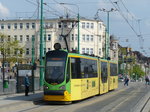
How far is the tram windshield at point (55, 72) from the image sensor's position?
20.3 meters

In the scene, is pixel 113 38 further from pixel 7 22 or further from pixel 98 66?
pixel 98 66

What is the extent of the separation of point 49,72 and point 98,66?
822 centimetres

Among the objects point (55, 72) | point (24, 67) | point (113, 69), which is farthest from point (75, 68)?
point (113, 69)

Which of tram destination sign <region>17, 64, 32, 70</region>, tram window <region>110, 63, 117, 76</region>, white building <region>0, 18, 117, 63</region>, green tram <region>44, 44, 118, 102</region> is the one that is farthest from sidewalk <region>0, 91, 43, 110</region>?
white building <region>0, 18, 117, 63</region>

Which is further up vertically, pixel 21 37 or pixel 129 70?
pixel 21 37

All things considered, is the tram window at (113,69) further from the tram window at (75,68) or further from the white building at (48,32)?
the white building at (48,32)

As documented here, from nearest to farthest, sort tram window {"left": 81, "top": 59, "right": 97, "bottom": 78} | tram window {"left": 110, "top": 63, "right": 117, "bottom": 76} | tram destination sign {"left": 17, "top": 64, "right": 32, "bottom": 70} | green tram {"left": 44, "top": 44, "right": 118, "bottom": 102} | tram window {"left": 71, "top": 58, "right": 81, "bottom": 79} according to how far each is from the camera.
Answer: green tram {"left": 44, "top": 44, "right": 118, "bottom": 102}, tram window {"left": 71, "top": 58, "right": 81, "bottom": 79}, tram window {"left": 81, "top": 59, "right": 97, "bottom": 78}, tram destination sign {"left": 17, "top": 64, "right": 32, "bottom": 70}, tram window {"left": 110, "top": 63, "right": 117, "bottom": 76}

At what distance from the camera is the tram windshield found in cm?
2030

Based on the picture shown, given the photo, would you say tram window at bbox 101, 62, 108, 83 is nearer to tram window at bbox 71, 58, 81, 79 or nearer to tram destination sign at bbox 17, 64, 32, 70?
tram destination sign at bbox 17, 64, 32, 70

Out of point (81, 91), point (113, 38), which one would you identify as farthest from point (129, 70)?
point (81, 91)

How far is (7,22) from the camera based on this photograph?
269 feet

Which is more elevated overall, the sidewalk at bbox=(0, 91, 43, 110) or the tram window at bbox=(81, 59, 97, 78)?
the tram window at bbox=(81, 59, 97, 78)

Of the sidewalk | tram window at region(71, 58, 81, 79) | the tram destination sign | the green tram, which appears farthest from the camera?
the tram destination sign

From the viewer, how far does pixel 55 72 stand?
67.2 ft
